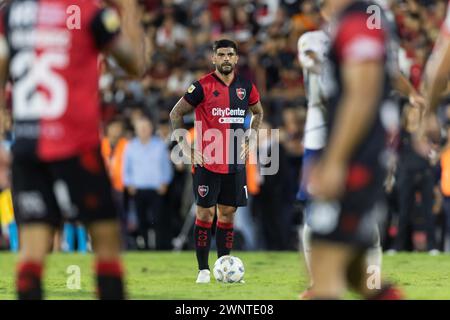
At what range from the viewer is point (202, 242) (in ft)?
39.0

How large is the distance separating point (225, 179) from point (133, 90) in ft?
30.0

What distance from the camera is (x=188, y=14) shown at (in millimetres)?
22953

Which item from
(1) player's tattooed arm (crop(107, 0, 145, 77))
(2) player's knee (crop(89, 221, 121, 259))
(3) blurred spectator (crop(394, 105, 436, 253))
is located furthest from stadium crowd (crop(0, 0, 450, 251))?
(2) player's knee (crop(89, 221, 121, 259))

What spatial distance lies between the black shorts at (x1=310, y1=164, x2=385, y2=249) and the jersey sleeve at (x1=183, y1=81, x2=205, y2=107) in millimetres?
6204

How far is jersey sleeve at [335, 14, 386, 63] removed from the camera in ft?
18.1

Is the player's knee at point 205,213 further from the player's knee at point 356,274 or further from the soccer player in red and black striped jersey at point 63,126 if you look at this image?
the player's knee at point 356,274

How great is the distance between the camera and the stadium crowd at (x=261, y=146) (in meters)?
17.8

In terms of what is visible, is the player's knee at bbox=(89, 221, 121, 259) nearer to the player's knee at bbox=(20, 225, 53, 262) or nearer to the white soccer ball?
the player's knee at bbox=(20, 225, 53, 262)

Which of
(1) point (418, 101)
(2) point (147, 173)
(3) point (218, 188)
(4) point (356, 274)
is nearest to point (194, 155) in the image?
(3) point (218, 188)

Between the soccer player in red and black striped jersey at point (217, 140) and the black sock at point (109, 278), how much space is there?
5.17 m

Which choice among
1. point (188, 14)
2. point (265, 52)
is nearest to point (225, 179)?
point (265, 52)

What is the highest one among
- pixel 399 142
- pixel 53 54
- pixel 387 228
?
pixel 53 54

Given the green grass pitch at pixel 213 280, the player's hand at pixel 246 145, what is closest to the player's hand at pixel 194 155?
the player's hand at pixel 246 145

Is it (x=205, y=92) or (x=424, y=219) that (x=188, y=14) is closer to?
(x=424, y=219)
